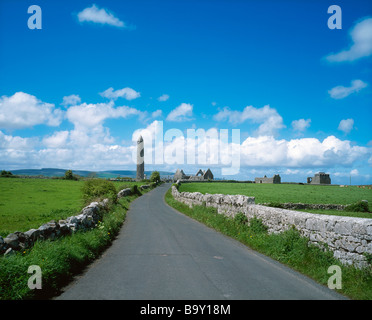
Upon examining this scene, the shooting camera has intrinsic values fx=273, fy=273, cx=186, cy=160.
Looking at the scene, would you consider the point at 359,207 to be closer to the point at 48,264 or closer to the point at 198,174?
the point at 48,264

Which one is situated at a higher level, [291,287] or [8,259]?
[8,259]

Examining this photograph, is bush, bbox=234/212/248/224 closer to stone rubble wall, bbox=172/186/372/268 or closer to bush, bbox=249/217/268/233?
stone rubble wall, bbox=172/186/372/268

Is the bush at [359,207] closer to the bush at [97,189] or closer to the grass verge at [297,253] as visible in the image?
the grass verge at [297,253]

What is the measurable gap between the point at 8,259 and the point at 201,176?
3613 inches

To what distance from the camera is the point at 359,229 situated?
7387 mm

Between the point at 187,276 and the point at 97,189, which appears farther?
the point at 97,189

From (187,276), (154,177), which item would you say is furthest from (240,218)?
(154,177)

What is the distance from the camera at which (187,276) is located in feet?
23.4

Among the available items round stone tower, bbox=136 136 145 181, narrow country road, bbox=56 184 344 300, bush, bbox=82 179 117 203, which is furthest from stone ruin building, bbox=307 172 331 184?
narrow country road, bbox=56 184 344 300

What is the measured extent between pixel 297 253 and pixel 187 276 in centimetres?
414

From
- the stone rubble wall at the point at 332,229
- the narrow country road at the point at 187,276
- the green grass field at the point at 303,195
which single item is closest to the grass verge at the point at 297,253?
the stone rubble wall at the point at 332,229
